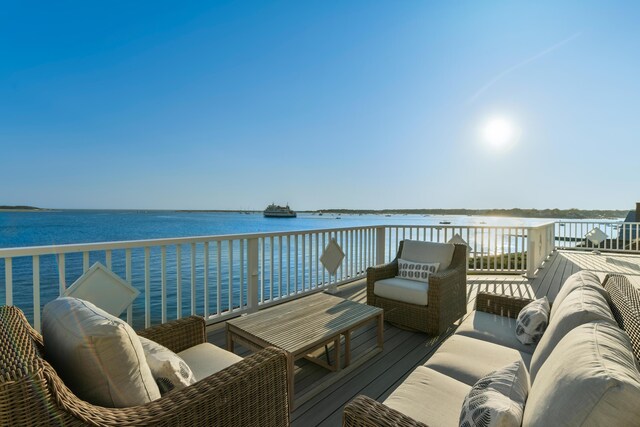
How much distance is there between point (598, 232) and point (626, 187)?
6.87m

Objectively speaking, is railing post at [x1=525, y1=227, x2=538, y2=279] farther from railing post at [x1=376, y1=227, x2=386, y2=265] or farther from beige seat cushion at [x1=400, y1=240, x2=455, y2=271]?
beige seat cushion at [x1=400, y1=240, x2=455, y2=271]

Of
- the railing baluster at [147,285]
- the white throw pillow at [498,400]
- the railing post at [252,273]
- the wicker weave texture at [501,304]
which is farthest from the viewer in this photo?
the railing post at [252,273]

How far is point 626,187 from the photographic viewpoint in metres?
12.4

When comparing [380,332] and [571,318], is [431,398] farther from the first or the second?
[380,332]

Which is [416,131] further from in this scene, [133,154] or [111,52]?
[133,154]

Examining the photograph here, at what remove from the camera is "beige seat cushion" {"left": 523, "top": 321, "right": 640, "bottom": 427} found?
0.64 metres

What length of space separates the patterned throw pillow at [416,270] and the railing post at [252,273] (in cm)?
183

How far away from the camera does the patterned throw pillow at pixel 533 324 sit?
1835 mm

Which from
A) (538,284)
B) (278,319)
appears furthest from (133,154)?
(538,284)

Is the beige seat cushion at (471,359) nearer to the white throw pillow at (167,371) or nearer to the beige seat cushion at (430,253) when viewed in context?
the white throw pillow at (167,371)

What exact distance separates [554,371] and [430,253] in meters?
2.70

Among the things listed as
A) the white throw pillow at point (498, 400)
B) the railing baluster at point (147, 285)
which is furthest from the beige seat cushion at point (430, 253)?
the railing baluster at point (147, 285)

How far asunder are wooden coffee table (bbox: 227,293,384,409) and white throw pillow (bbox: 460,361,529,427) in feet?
3.41

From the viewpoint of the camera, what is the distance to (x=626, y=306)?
4.64 ft
